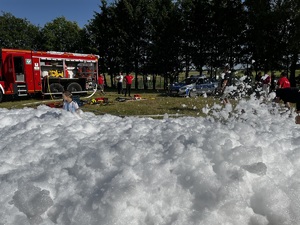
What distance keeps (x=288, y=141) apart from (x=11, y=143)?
11.0 feet

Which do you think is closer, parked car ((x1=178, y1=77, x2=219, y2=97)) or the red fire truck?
the red fire truck

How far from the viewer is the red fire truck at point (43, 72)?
52.7 feet

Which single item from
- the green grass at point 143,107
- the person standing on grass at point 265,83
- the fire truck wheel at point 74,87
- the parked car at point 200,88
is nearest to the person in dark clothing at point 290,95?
the green grass at point 143,107

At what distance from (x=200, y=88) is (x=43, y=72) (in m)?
11.0

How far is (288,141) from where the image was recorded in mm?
3176

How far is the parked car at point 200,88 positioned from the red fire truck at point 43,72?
21.8 ft

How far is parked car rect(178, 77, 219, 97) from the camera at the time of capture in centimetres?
1956

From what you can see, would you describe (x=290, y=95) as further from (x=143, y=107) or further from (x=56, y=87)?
(x=56, y=87)

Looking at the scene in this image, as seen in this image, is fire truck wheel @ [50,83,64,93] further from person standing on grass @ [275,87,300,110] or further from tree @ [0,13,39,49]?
tree @ [0,13,39,49]

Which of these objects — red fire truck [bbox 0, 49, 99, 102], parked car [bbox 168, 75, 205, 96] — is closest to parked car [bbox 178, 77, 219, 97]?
parked car [bbox 168, 75, 205, 96]

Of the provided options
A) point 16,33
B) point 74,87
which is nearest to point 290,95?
point 74,87

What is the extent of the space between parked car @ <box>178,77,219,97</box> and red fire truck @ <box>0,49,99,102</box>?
6644 mm

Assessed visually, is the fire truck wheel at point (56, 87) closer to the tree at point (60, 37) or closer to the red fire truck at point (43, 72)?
the red fire truck at point (43, 72)

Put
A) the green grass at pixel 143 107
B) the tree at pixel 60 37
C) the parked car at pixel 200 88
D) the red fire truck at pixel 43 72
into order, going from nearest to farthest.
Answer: the green grass at pixel 143 107, the red fire truck at pixel 43 72, the parked car at pixel 200 88, the tree at pixel 60 37
